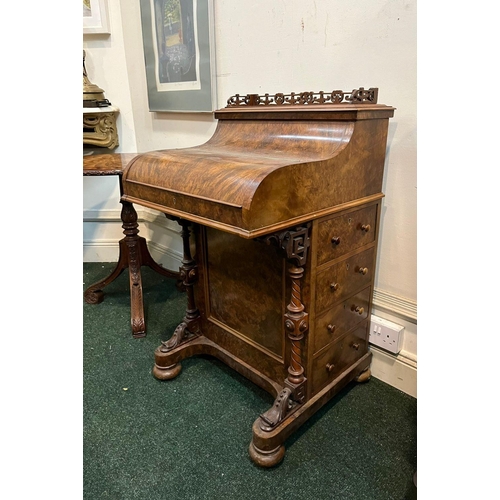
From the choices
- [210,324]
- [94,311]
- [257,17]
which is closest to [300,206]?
[210,324]

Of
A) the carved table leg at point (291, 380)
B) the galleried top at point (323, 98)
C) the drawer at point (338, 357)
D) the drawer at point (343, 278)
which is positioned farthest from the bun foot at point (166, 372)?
the galleried top at point (323, 98)

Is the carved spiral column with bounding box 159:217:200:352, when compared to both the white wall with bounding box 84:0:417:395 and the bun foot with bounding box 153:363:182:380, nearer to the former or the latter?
the bun foot with bounding box 153:363:182:380

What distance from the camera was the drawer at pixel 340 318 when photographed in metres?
1.34

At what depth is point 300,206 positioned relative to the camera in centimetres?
108

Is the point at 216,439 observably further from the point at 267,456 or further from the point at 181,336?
the point at 181,336

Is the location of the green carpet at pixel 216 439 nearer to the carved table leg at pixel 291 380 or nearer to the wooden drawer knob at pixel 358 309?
the carved table leg at pixel 291 380

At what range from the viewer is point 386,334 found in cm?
160

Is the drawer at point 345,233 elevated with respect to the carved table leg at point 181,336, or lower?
elevated

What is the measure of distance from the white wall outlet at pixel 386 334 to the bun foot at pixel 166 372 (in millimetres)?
847

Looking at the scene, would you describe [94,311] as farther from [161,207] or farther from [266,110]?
[266,110]

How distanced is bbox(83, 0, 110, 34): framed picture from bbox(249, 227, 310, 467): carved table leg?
7.33ft

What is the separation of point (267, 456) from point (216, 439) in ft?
0.70

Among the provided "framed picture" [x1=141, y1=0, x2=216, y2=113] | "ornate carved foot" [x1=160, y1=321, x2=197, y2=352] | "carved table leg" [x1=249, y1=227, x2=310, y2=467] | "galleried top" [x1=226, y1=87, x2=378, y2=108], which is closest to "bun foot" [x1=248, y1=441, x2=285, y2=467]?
"carved table leg" [x1=249, y1=227, x2=310, y2=467]

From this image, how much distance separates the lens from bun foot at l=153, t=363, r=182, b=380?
1.67m
